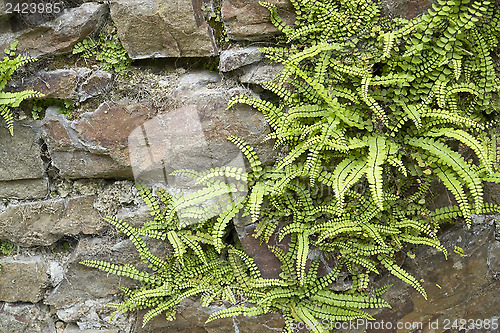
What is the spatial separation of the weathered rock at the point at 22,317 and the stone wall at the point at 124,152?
11mm

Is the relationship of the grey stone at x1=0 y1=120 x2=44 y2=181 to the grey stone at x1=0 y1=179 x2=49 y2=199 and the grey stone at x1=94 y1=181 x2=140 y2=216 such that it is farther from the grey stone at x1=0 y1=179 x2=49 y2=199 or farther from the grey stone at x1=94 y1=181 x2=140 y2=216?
the grey stone at x1=94 y1=181 x2=140 y2=216

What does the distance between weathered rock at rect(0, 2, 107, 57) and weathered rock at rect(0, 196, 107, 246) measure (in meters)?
1.27

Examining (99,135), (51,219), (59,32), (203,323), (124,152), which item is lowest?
(203,323)

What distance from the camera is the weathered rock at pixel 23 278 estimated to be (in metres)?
3.26

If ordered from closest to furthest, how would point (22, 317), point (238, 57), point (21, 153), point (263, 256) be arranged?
point (238, 57) → point (21, 153) → point (263, 256) → point (22, 317)

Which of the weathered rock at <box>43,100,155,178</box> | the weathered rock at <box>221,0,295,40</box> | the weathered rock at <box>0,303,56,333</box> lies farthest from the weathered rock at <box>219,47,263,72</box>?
the weathered rock at <box>0,303,56,333</box>

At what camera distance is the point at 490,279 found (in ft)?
10.5

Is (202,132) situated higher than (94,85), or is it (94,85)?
(94,85)

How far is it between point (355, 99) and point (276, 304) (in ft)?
6.04

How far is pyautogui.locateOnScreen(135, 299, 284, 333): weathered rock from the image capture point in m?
3.05

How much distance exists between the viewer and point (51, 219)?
10.3 feet

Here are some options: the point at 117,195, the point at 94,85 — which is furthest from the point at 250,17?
the point at 117,195

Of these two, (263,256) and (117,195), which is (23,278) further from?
(263,256)

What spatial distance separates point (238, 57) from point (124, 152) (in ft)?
3.98
